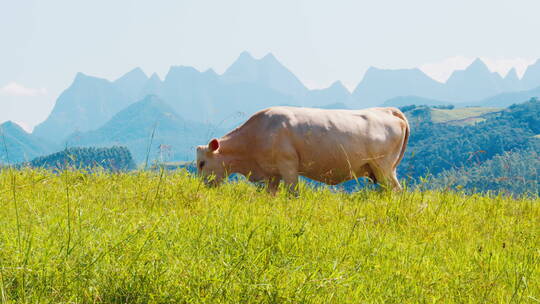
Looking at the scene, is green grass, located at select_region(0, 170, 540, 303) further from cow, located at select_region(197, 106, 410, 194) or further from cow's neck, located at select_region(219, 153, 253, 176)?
cow's neck, located at select_region(219, 153, 253, 176)

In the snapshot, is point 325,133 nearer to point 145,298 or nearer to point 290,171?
point 290,171

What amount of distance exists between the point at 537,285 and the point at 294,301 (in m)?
2.00

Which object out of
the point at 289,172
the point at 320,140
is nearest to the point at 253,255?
the point at 289,172

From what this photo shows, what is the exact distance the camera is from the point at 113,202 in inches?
204

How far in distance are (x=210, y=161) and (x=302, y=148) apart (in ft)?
6.40

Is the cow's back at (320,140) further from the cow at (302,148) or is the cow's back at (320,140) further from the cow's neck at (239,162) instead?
the cow's neck at (239,162)

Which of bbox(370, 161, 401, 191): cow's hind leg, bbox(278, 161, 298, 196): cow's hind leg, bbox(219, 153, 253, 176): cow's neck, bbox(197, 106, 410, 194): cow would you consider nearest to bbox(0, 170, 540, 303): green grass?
bbox(278, 161, 298, 196): cow's hind leg

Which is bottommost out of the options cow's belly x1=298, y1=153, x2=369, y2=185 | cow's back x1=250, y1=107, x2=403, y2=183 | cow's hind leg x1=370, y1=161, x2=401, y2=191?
cow's hind leg x1=370, y1=161, x2=401, y2=191

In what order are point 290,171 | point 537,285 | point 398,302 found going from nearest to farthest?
point 398,302 < point 537,285 < point 290,171

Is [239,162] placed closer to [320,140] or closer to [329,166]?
[320,140]

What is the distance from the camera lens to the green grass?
9.04 ft

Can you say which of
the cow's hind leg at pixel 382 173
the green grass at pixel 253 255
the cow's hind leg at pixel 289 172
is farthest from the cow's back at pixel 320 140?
the green grass at pixel 253 255

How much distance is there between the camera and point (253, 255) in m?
3.30

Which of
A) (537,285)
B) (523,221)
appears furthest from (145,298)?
(523,221)
